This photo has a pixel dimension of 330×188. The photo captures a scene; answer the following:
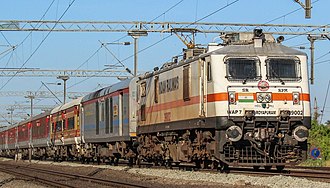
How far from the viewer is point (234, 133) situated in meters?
19.9

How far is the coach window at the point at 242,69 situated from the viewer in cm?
2041

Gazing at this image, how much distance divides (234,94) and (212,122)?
1164 mm

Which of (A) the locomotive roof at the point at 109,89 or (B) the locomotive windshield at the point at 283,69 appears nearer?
(B) the locomotive windshield at the point at 283,69

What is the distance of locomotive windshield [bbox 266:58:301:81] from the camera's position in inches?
814

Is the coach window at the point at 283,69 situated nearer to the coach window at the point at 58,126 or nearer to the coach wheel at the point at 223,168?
the coach wheel at the point at 223,168

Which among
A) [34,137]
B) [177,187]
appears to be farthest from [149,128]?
[34,137]

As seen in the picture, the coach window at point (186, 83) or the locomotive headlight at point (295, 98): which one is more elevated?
the coach window at point (186, 83)

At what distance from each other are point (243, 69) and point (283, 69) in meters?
1.35

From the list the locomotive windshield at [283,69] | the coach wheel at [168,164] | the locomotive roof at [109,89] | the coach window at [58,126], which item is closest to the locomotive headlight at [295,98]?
the locomotive windshield at [283,69]

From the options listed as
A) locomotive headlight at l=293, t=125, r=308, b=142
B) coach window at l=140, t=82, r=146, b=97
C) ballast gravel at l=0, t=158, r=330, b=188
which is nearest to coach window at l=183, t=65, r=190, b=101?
ballast gravel at l=0, t=158, r=330, b=188

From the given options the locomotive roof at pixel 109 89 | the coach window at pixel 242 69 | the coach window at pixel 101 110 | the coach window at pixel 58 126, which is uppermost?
the locomotive roof at pixel 109 89

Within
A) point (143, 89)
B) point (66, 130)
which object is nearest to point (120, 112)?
point (143, 89)

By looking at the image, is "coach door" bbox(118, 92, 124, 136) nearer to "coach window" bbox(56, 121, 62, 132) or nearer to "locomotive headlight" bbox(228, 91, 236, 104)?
"locomotive headlight" bbox(228, 91, 236, 104)

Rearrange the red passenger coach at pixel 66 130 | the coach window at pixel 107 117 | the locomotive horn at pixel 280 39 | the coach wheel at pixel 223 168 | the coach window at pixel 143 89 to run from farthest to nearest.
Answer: the red passenger coach at pixel 66 130, the coach window at pixel 107 117, the coach window at pixel 143 89, the locomotive horn at pixel 280 39, the coach wheel at pixel 223 168
